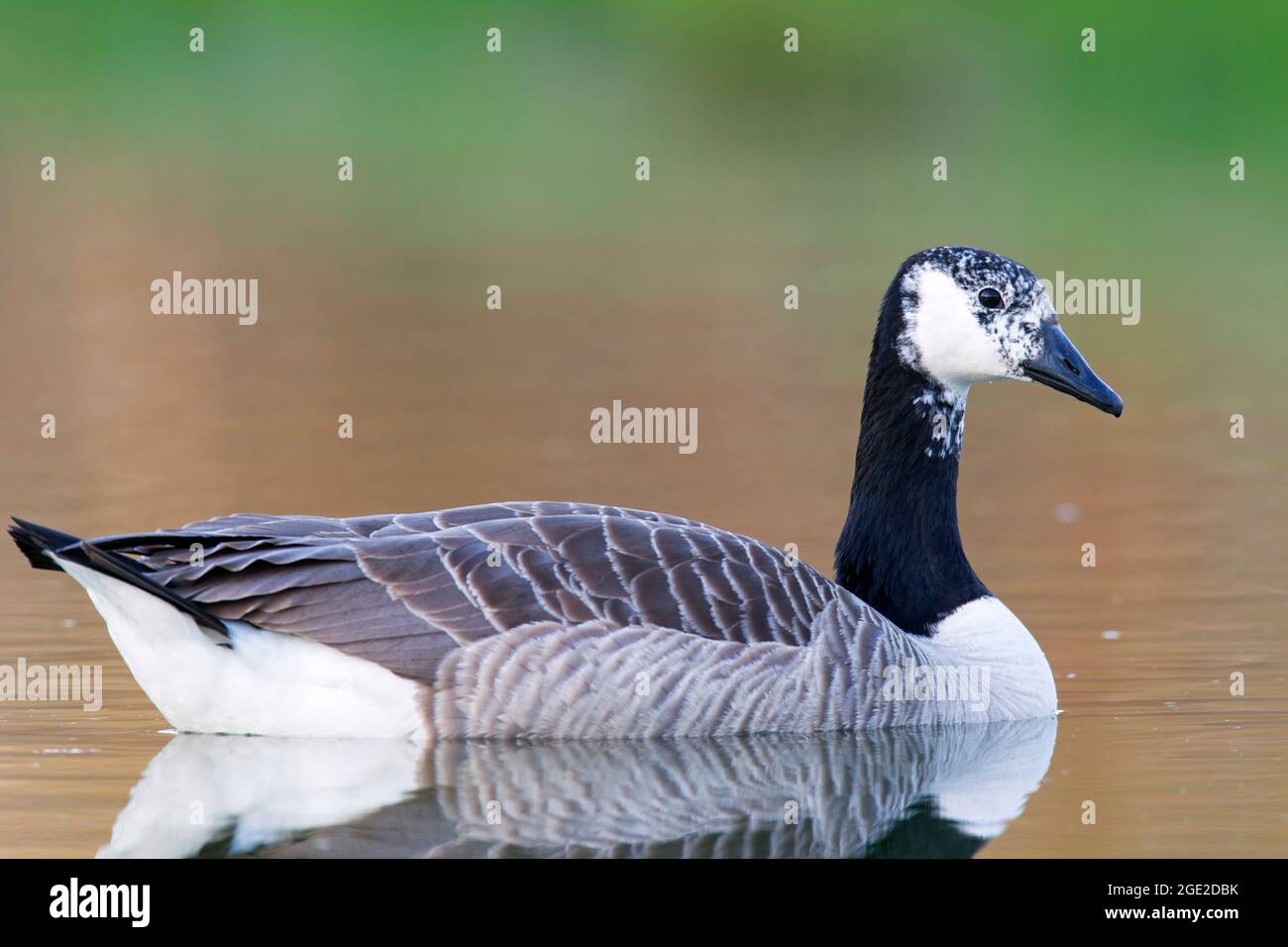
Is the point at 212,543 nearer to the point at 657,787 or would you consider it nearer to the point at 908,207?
the point at 657,787

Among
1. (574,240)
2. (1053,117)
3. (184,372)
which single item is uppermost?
(1053,117)

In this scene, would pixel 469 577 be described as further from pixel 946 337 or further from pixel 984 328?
pixel 984 328

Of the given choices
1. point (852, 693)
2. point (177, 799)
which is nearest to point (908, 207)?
point (852, 693)

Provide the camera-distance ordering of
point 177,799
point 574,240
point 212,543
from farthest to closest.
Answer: point 574,240 → point 212,543 → point 177,799

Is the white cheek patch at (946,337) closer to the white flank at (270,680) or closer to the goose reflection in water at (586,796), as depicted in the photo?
the goose reflection in water at (586,796)

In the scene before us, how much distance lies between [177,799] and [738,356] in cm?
1275

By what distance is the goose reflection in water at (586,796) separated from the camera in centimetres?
773

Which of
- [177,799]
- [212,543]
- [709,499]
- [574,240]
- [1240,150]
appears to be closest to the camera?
[177,799]

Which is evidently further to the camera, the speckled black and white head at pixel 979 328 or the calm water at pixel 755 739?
the speckled black and white head at pixel 979 328

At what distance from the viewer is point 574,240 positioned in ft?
89.6

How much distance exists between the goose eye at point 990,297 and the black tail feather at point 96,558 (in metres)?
4.16
